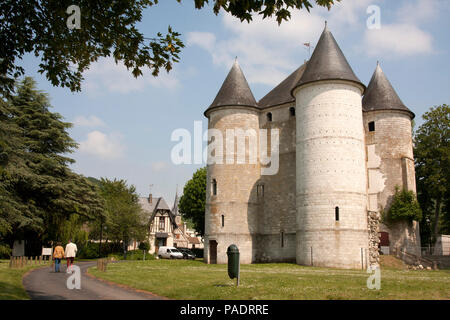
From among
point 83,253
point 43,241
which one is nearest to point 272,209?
point 43,241

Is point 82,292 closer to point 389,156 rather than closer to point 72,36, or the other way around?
point 72,36

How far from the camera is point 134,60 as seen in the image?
31.2ft

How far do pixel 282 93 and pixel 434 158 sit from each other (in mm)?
14345

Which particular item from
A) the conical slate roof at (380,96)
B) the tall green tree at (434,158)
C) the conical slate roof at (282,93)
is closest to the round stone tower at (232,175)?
the conical slate roof at (282,93)

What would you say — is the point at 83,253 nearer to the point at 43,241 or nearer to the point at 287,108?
the point at 43,241

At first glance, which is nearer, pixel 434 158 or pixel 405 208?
pixel 405 208

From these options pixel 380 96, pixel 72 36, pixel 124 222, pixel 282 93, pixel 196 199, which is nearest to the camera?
pixel 72 36

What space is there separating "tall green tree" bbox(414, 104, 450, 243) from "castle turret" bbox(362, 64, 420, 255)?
2.93m

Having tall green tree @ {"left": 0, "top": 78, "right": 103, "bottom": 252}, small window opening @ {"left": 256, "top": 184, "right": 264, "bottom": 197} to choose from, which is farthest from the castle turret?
tall green tree @ {"left": 0, "top": 78, "right": 103, "bottom": 252}

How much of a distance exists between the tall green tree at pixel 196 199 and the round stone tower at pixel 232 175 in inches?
506

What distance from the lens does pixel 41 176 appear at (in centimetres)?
2898

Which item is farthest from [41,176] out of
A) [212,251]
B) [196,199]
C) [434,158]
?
[434,158]

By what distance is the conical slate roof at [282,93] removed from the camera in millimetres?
33897

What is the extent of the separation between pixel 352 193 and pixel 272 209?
24.1 feet
